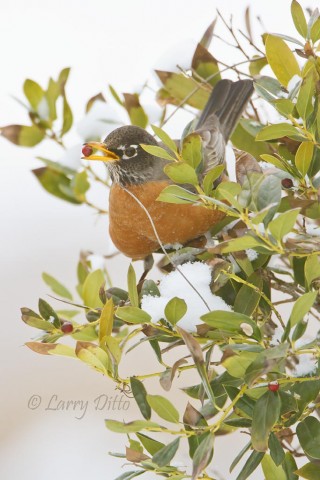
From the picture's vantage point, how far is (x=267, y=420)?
861 millimetres

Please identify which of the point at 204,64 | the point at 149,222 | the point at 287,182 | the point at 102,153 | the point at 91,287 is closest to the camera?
the point at 287,182

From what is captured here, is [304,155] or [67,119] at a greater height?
[304,155]

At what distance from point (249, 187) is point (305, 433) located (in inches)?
12.6

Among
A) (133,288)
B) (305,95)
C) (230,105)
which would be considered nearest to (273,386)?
(133,288)

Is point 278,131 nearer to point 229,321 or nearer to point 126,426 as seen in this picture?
point 229,321

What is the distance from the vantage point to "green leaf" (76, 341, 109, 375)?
97 cm

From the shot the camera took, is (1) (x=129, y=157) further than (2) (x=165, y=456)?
Yes

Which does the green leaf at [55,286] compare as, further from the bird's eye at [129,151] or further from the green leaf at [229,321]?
the green leaf at [229,321]

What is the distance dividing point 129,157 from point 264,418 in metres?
0.95

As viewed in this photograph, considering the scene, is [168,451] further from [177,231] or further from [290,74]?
[177,231]

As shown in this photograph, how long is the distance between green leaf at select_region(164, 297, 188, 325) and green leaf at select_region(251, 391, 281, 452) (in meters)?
0.15

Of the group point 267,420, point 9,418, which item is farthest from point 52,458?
point 267,420

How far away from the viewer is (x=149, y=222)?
1544 millimetres

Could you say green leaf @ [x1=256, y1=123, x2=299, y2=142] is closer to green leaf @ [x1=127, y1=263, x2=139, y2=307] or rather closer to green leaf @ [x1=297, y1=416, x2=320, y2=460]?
green leaf @ [x1=127, y1=263, x2=139, y2=307]
